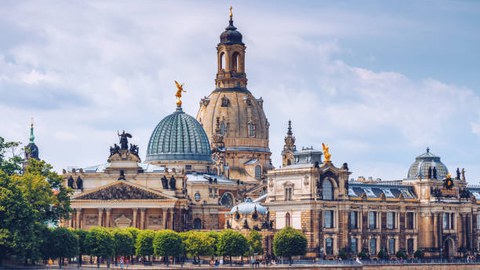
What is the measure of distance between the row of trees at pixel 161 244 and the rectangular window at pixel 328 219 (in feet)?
22.2

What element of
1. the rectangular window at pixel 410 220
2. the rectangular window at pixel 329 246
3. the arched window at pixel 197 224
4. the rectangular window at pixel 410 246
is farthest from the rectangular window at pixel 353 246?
the arched window at pixel 197 224

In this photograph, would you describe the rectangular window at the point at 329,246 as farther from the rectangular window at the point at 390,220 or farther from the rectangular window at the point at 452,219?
the rectangular window at the point at 452,219

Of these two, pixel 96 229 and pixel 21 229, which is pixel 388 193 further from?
pixel 21 229

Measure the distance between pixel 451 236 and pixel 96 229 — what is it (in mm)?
62469

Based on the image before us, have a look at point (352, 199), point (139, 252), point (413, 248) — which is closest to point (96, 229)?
point (139, 252)

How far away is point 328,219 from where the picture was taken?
590 feet

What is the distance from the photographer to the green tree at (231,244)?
16562 centimetres

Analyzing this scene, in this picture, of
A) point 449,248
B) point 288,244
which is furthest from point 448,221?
point 288,244

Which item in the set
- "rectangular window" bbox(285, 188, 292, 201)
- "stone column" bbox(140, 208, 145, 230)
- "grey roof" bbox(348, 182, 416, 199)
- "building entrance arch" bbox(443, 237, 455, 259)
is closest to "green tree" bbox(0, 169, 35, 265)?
"stone column" bbox(140, 208, 145, 230)

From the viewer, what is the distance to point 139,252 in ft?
529

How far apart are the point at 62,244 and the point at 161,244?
18870 millimetres

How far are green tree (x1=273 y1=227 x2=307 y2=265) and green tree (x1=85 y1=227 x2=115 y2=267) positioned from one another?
25.5 meters

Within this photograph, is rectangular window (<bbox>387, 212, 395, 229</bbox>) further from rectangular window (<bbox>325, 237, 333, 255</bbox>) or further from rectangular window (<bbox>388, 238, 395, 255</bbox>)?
rectangular window (<bbox>325, 237, 333, 255</bbox>)

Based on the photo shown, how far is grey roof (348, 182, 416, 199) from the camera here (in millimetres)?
187500
